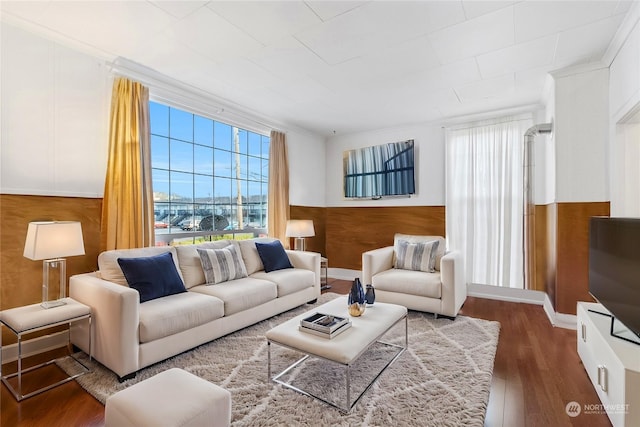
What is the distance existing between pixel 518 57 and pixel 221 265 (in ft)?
11.3

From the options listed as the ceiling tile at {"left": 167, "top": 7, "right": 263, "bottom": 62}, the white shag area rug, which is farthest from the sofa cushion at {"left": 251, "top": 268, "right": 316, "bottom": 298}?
the ceiling tile at {"left": 167, "top": 7, "right": 263, "bottom": 62}

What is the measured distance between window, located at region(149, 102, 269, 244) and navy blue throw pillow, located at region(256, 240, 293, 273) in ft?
2.43

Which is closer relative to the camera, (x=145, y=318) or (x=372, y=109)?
(x=145, y=318)

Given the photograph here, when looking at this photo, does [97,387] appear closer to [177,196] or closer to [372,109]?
[177,196]

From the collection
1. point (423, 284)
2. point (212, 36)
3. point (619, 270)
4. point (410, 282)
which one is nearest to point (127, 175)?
point (212, 36)

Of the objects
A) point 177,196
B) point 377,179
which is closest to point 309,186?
point 377,179

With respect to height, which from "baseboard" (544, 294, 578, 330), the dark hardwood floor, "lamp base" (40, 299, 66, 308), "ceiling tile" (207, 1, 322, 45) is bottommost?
the dark hardwood floor

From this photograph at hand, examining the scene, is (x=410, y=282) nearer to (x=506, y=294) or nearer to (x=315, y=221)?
(x=506, y=294)

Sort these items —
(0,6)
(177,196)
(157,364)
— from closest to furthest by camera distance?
(0,6)
(157,364)
(177,196)

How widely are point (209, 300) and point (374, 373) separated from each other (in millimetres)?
1449

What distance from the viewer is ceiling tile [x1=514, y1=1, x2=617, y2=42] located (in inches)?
83.4

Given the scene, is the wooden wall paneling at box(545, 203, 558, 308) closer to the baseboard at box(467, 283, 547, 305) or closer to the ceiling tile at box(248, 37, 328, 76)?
the baseboard at box(467, 283, 547, 305)

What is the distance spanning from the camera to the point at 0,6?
2.19 meters

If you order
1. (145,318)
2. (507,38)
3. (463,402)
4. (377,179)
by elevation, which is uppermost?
(507,38)
